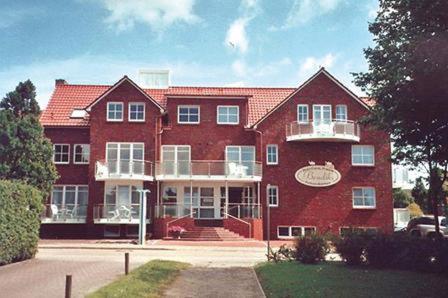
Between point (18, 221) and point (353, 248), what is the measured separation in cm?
1224

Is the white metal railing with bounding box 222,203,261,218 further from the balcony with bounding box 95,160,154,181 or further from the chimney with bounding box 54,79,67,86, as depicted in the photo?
the chimney with bounding box 54,79,67,86

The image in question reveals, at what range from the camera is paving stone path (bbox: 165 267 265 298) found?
539 inches

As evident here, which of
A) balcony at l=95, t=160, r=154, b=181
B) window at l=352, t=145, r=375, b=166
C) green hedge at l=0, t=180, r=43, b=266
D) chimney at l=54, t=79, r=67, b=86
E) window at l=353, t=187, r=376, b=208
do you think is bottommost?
green hedge at l=0, t=180, r=43, b=266

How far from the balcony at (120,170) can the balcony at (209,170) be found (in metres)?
1.20

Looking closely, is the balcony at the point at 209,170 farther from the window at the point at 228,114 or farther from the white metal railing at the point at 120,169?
the window at the point at 228,114

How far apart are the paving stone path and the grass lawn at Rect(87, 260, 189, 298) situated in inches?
12.4

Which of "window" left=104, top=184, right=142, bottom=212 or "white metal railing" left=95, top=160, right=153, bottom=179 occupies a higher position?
"white metal railing" left=95, top=160, right=153, bottom=179

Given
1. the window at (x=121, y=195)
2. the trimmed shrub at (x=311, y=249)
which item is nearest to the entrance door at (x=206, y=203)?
the window at (x=121, y=195)

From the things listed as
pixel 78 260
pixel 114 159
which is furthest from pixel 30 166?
pixel 78 260

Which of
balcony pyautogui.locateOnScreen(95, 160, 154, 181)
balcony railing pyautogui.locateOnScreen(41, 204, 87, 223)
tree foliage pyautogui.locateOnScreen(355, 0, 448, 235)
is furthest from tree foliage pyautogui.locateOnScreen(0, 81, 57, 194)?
tree foliage pyautogui.locateOnScreen(355, 0, 448, 235)

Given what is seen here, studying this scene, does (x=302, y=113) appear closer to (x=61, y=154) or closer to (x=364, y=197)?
(x=364, y=197)

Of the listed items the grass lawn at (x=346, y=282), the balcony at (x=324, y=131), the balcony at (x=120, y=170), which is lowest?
the grass lawn at (x=346, y=282)

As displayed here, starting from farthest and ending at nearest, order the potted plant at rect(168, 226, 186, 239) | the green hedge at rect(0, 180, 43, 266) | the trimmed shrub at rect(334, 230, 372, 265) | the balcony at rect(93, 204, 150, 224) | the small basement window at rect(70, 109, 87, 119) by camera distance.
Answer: the small basement window at rect(70, 109, 87, 119)
the balcony at rect(93, 204, 150, 224)
the potted plant at rect(168, 226, 186, 239)
the green hedge at rect(0, 180, 43, 266)
the trimmed shrub at rect(334, 230, 372, 265)

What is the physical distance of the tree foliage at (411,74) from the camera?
40.1ft
